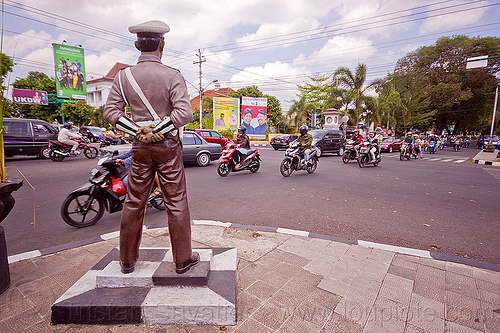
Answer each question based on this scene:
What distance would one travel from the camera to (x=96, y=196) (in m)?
4.24

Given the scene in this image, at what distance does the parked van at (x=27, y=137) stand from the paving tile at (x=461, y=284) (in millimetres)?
14435

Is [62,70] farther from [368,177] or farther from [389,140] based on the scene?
[389,140]

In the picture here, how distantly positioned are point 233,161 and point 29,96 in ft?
91.5

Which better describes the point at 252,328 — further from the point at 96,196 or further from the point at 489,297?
the point at 96,196

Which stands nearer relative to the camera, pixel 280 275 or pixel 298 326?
pixel 298 326

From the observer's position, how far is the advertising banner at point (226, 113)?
31094 mm

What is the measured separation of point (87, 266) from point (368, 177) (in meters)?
8.51

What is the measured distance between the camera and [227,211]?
4.93 m

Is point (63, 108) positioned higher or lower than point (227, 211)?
higher

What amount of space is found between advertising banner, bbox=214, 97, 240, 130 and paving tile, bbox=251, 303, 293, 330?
1176 inches

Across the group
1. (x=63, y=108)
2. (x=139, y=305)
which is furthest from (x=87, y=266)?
(x=63, y=108)

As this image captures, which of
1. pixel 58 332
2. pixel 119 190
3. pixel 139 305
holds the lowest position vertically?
pixel 58 332

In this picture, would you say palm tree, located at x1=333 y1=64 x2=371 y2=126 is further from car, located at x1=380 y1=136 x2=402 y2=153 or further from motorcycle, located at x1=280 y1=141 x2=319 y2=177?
motorcycle, located at x1=280 y1=141 x2=319 y2=177

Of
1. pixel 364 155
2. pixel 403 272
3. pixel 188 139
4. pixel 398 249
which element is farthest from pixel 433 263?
pixel 364 155
